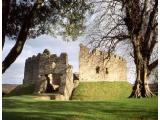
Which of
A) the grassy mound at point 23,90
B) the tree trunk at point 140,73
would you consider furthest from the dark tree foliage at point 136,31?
the grassy mound at point 23,90

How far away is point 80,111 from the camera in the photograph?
1276cm

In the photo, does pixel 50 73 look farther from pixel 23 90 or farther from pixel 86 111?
pixel 86 111

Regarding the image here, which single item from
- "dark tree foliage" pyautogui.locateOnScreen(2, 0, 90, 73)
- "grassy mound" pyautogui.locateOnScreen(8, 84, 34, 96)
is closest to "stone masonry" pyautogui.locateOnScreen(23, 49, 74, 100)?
→ "grassy mound" pyautogui.locateOnScreen(8, 84, 34, 96)

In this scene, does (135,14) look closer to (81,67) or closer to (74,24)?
(74,24)

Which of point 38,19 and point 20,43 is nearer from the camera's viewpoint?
point 20,43

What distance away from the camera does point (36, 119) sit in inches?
452

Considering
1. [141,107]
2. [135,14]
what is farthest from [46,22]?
[141,107]

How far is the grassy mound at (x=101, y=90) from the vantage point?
3206 centimetres

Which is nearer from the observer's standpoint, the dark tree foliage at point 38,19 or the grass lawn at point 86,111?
the grass lawn at point 86,111

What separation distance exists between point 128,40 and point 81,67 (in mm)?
15680

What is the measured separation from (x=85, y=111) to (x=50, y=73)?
71.2 ft

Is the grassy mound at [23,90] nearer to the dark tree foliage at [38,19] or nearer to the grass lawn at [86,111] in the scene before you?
the grass lawn at [86,111]

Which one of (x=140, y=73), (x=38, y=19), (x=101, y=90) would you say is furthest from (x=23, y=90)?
(x=38, y=19)

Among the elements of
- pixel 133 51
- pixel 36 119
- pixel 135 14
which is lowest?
pixel 36 119
